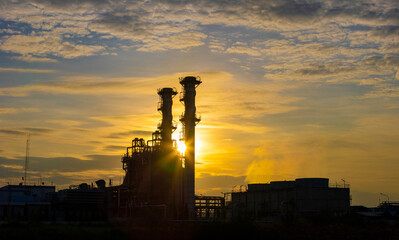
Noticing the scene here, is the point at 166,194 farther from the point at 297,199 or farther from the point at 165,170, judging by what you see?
the point at 297,199

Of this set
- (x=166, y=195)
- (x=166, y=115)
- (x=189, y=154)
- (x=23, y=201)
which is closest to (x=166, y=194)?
(x=166, y=195)

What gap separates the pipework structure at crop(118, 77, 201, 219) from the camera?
88.4 metres

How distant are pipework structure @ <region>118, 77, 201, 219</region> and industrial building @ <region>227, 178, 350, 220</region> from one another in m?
10.2

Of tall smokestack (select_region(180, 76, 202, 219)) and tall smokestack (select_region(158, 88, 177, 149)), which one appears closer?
tall smokestack (select_region(180, 76, 202, 219))

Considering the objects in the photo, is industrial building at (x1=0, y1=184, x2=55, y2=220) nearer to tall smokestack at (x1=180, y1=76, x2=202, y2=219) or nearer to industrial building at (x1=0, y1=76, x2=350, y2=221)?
industrial building at (x1=0, y1=76, x2=350, y2=221)

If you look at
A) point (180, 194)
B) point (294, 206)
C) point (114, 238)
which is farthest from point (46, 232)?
point (294, 206)

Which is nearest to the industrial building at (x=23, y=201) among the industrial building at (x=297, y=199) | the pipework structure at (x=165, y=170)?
the pipework structure at (x=165, y=170)

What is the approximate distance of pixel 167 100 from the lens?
340 ft

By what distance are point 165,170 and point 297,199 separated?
24.4 meters

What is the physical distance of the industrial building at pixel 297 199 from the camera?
8931 centimetres

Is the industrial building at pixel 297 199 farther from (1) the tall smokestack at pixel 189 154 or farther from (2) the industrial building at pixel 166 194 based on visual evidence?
(1) the tall smokestack at pixel 189 154

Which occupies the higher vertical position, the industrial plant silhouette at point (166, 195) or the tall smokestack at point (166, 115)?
the tall smokestack at point (166, 115)

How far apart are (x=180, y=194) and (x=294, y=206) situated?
20123 mm

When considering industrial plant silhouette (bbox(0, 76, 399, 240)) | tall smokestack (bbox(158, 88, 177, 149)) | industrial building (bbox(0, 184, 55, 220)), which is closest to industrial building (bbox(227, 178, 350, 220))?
industrial plant silhouette (bbox(0, 76, 399, 240))
